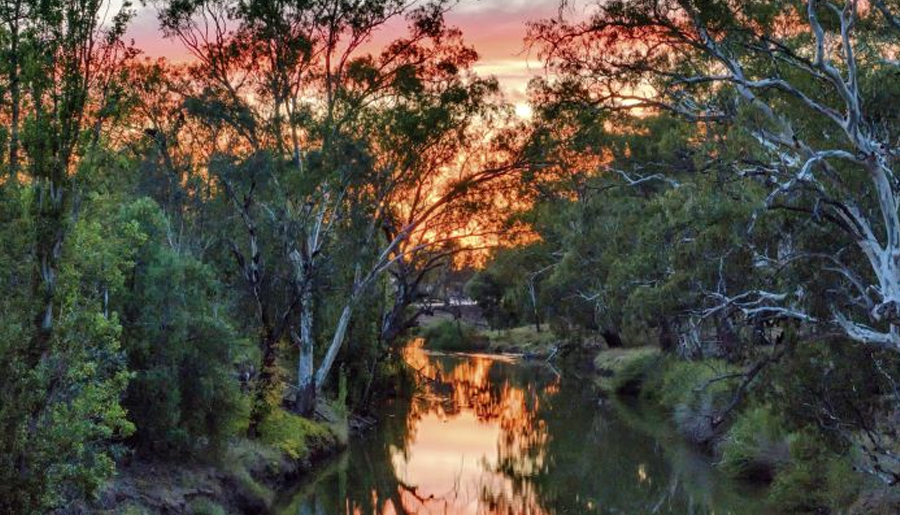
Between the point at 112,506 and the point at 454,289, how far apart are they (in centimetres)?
8701

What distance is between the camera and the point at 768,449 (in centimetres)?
2083

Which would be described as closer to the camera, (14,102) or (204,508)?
(14,102)

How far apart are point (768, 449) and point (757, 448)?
1.05 ft

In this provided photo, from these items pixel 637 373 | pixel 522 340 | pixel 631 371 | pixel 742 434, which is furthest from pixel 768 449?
pixel 522 340

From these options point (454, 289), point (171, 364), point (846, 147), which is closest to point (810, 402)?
point (846, 147)

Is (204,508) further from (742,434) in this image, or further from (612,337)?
(612,337)

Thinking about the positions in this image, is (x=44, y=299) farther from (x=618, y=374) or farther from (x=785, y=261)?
(x=618, y=374)

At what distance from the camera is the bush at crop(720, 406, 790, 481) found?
20.3 metres

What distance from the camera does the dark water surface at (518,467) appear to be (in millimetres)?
19281

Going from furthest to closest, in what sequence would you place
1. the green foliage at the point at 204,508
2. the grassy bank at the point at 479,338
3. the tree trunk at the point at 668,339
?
the grassy bank at the point at 479,338 → the tree trunk at the point at 668,339 → the green foliage at the point at 204,508

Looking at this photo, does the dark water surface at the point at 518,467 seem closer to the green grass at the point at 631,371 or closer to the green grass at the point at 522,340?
the green grass at the point at 631,371

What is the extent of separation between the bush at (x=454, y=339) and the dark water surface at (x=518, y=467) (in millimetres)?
27883

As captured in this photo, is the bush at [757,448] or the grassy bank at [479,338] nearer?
the bush at [757,448]

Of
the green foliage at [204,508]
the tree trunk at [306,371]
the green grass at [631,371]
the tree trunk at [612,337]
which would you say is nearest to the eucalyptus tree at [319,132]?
the tree trunk at [306,371]
